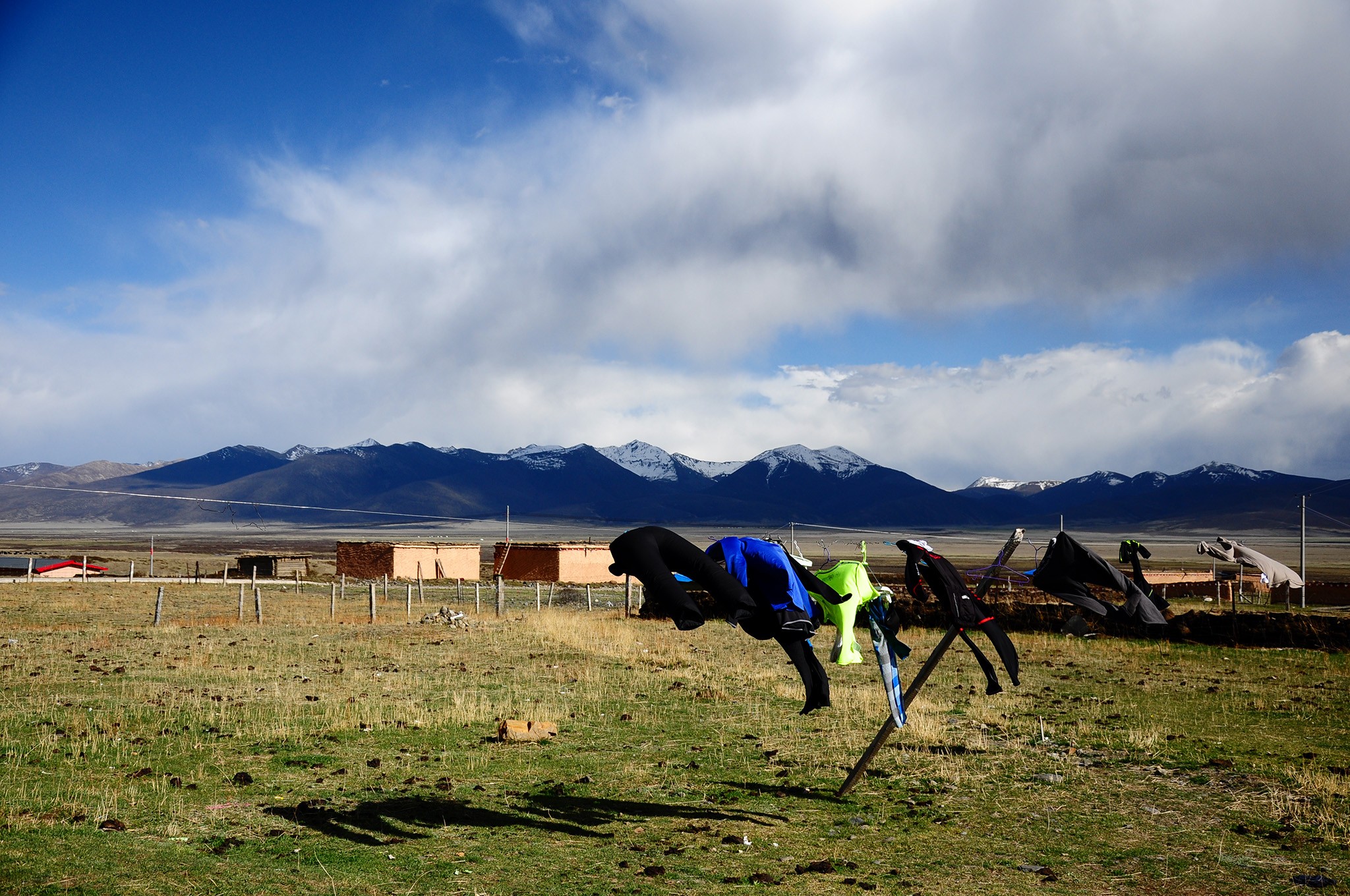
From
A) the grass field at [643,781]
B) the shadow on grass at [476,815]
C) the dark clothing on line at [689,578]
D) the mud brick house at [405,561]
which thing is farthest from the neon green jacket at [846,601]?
the mud brick house at [405,561]

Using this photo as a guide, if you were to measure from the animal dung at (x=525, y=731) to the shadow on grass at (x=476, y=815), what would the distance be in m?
3.30

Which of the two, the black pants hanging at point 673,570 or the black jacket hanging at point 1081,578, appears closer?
the black pants hanging at point 673,570

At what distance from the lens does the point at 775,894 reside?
881 centimetres

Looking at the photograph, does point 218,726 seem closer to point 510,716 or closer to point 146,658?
point 510,716

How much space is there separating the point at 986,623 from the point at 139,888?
897cm

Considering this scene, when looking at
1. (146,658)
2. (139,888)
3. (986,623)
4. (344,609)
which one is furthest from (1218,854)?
(344,609)

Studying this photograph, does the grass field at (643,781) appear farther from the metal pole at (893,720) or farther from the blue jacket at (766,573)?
the blue jacket at (766,573)

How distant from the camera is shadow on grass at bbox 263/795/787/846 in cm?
1076

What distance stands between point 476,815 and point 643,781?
2.66 meters

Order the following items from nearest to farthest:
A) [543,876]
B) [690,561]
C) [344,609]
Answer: [690,561]
[543,876]
[344,609]

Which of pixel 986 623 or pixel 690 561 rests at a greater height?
pixel 690 561

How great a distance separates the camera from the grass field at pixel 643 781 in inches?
373

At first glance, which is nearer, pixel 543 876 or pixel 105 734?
pixel 543 876

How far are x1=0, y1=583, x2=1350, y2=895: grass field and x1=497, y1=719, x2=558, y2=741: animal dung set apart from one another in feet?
1.07
